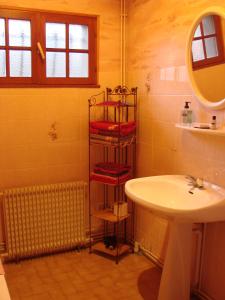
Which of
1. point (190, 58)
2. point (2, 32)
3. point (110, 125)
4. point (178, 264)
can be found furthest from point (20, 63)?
point (178, 264)

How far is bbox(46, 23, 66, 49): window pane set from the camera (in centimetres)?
285

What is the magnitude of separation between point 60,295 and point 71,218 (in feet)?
2.36

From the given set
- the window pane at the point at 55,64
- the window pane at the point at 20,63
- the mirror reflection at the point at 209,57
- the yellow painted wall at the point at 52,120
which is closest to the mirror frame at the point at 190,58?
the mirror reflection at the point at 209,57

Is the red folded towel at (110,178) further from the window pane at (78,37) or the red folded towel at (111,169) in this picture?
the window pane at (78,37)

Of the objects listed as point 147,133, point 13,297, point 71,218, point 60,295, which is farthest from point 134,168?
point 13,297

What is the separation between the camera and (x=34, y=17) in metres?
2.77

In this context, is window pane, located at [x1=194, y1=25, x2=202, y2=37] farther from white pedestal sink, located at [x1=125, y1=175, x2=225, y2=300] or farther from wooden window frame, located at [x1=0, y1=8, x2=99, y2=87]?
wooden window frame, located at [x1=0, y1=8, x2=99, y2=87]

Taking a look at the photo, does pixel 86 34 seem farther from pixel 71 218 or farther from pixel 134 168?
pixel 71 218

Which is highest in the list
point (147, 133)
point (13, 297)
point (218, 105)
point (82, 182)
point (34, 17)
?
point (34, 17)

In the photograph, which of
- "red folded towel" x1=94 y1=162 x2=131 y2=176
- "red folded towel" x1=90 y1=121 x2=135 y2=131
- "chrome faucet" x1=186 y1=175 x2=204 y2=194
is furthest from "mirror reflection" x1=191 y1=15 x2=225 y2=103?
"red folded towel" x1=94 y1=162 x2=131 y2=176

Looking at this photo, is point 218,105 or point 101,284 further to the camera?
point 101,284

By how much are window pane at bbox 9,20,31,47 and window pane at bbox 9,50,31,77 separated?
0.22 ft

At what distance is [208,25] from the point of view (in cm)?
212

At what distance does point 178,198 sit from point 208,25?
1085mm
